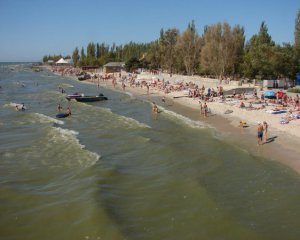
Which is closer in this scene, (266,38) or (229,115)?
(229,115)

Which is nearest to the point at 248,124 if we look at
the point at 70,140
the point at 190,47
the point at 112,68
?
the point at 70,140

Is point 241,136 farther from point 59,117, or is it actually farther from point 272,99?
point 59,117

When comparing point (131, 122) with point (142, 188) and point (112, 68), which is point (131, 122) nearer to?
point (142, 188)

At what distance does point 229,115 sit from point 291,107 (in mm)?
5184

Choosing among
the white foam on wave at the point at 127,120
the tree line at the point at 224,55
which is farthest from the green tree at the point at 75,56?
the white foam on wave at the point at 127,120

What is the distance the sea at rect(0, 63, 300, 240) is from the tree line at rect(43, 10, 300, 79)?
900 inches

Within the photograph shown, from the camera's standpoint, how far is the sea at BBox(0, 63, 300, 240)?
12266 millimetres

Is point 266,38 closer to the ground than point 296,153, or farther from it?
farther from it

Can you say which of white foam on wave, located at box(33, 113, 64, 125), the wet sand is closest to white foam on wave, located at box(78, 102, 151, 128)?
the wet sand

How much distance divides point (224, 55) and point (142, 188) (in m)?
44.2

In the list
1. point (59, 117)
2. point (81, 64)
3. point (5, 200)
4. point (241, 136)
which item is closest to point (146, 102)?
point (59, 117)

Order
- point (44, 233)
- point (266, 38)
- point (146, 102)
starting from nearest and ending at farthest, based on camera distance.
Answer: point (44, 233), point (146, 102), point (266, 38)

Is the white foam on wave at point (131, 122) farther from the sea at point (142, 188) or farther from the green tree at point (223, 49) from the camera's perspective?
the green tree at point (223, 49)

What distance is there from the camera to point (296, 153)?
63.9 feet
